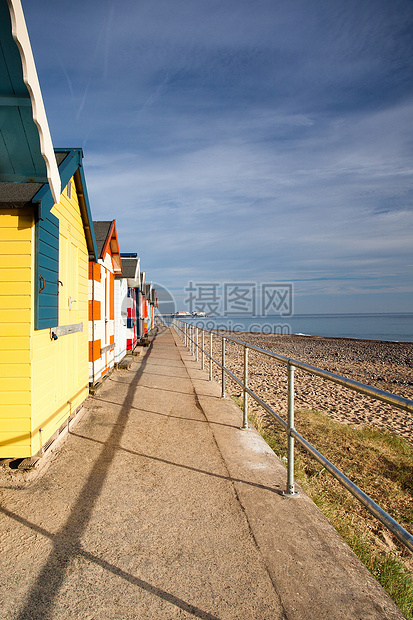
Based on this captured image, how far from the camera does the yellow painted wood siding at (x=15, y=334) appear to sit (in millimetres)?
3648

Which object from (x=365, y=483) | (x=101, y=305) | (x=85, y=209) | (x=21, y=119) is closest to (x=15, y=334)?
(x=21, y=119)

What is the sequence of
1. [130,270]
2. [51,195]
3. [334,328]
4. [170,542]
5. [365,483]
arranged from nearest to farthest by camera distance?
1. [170,542]
2. [51,195]
3. [365,483]
4. [130,270]
5. [334,328]

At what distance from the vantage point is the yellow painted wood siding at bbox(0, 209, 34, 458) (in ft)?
12.0

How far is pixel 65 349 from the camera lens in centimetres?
509

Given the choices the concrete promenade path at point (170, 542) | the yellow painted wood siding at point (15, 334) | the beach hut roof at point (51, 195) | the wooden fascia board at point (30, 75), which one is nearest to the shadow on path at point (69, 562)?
the concrete promenade path at point (170, 542)

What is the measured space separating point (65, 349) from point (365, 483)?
394 centimetres

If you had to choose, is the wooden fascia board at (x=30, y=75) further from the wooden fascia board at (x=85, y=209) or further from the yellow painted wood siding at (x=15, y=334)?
the wooden fascia board at (x=85, y=209)

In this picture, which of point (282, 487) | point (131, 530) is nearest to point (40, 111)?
point (131, 530)

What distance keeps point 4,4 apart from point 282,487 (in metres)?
4.03

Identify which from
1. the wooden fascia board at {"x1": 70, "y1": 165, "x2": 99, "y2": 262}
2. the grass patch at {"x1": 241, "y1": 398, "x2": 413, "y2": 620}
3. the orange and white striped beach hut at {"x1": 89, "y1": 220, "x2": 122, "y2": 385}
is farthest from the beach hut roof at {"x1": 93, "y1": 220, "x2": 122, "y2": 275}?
the grass patch at {"x1": 241, "y1": 398, "x2": 413, "y2": 620}

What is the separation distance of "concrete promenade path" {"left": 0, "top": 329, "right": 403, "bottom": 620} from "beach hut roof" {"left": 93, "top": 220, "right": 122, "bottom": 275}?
4.18 metres

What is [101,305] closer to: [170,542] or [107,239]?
[107,239]

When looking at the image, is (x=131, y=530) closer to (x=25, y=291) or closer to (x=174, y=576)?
(x=174, y=576)

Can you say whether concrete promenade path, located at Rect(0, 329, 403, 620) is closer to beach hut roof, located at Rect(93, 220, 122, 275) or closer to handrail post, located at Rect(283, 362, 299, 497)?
handrail post, located at Rect(283, 362, 299, 497)
